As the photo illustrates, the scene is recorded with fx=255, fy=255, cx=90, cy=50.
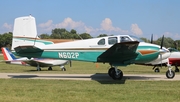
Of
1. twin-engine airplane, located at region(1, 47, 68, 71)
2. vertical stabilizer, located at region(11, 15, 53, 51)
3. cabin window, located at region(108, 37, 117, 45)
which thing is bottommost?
twin-engine airplane, located at region(1, 47, 68, 71)

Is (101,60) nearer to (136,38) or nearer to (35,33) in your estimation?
(136,38)

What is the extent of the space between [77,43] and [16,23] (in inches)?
136

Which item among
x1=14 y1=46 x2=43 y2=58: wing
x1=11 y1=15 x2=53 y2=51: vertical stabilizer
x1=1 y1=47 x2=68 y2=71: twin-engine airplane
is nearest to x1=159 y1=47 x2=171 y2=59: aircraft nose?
x1=14 y1=46 x2=43 y2=58: wing

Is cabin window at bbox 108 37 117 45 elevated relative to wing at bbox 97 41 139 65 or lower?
elevated

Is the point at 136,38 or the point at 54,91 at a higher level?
the point at 136,38

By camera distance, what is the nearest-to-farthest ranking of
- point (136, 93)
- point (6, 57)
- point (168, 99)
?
1. point (168, 99)
2. point (136, 93)
3. point (6, 57)

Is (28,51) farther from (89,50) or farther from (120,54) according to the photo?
(120,54)

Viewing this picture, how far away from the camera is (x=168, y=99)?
750 cm

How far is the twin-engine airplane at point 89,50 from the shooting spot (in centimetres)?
1276

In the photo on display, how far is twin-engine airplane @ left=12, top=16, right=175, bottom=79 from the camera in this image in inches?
502

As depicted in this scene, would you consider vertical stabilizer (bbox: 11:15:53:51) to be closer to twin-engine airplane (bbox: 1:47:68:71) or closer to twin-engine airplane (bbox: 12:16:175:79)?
twin-engine airplane (bbox: 12:16:175:79)

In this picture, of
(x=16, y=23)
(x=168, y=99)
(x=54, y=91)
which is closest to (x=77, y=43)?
(x=16, y=23)

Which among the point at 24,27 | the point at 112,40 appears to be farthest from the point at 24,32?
the point at 112,40

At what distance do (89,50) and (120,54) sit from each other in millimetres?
1753
